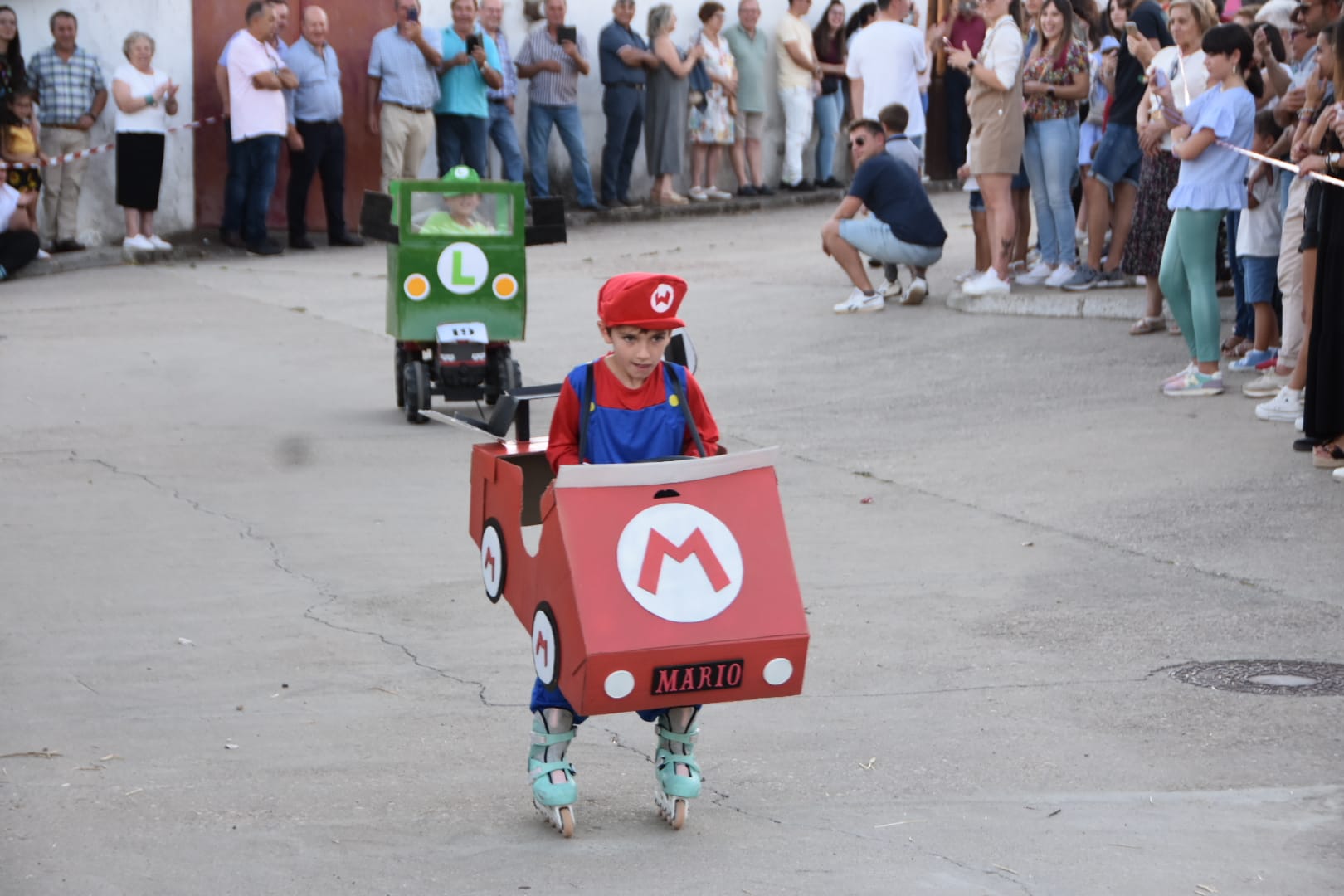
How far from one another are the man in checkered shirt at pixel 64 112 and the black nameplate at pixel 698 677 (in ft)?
47.8

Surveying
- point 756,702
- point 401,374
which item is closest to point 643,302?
point 756,702

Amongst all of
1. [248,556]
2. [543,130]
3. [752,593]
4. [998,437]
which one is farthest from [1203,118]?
[543,130]

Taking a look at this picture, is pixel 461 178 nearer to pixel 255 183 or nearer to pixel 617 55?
pixel 255 183

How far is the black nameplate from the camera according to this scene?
434 centimetres

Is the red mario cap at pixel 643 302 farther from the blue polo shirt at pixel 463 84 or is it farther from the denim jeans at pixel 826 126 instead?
the denim jeans at pixel 826 126

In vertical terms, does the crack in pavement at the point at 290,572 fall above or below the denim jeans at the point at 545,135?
below

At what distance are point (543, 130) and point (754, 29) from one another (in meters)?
2.93

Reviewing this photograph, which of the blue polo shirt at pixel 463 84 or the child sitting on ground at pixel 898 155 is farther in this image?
the blue polo shirt at pixel 463 84

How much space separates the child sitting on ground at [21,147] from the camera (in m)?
16.4

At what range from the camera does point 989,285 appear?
13523mm

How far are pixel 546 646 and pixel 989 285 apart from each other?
955 centimetres

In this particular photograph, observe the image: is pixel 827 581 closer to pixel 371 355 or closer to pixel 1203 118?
pixel 1203 118

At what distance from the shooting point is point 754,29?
850 inches

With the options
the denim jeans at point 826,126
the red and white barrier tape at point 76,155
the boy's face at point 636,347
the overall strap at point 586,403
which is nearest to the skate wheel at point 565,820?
the overall strap at point 586,403
